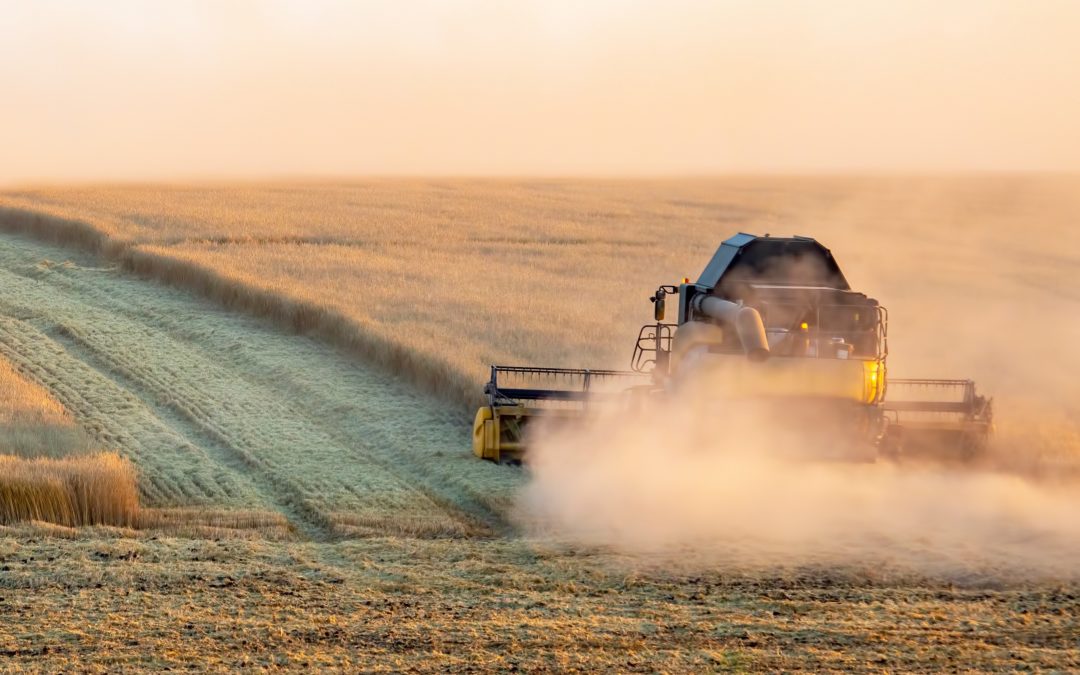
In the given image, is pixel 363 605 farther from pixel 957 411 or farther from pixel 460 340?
pixel 460 340

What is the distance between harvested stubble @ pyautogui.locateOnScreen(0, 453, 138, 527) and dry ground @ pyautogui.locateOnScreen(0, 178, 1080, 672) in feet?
1.35

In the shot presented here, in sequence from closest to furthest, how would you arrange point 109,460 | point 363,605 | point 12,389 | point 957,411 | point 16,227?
point 363,605 → point 109,460 → point 957,411 → point 12,389 → point 16,227

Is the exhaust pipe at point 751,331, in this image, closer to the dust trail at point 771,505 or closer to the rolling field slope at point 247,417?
the dust trail at point 771,505

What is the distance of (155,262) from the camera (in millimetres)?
27266

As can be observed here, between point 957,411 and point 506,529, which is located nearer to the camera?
point 506,529

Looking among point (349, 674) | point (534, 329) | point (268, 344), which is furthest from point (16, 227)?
point (349, 674)

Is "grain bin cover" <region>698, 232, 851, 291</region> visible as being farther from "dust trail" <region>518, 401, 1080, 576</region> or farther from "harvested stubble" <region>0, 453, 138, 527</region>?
"harvested stubble" <region>0, 453, 138, 527</region>

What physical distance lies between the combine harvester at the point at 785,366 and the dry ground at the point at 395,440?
0.74 m

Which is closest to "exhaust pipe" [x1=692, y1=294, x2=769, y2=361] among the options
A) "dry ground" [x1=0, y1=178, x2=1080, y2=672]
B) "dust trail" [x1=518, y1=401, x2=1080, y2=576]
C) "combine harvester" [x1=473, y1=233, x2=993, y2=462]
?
"combine harvester" [x1=473, y1=233, x2=993, y2=462]

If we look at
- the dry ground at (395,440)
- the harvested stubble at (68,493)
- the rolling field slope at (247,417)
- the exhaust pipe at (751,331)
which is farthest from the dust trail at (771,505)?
the harvested stubble at (68,493)

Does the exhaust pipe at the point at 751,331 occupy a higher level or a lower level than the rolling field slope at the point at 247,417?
higher

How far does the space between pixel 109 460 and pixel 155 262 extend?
51.1ft

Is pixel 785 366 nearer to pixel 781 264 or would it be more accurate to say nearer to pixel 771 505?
pixel 771 505

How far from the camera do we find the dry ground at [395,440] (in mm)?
8570
